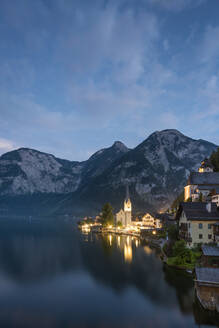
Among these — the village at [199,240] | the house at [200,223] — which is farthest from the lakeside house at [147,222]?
the house at [200,223]

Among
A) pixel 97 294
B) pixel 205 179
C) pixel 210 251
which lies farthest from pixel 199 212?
pixel 205 179

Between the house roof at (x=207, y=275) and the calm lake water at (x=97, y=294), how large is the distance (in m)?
4.22

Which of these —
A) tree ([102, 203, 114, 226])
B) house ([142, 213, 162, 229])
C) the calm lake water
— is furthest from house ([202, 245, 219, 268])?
tree ([102, 203, 114, 226])

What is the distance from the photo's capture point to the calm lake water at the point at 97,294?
110 feet

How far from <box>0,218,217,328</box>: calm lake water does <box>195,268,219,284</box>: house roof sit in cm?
422

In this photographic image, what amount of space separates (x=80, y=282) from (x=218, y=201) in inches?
1582

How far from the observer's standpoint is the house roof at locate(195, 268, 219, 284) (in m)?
32.1

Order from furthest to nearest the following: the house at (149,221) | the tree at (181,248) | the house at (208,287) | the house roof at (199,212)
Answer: the house at (149,221) < the house roof at (199,212) < the tree at (181,248) < the house at (208,287)

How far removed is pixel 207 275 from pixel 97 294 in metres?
21.4

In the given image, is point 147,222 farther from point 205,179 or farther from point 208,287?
point 208,287

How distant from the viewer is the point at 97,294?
4519 centimetres

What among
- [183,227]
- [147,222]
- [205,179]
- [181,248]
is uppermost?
[205,179]

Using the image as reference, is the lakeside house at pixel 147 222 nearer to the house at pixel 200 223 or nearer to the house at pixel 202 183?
the house at pixel 202 183

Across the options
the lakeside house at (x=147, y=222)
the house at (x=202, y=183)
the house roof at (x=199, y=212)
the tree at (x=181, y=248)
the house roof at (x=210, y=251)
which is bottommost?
the lakeside house at (x=147, y=222)
